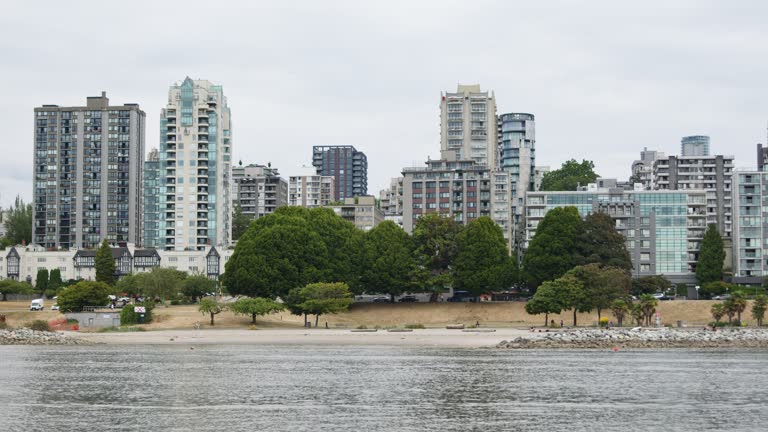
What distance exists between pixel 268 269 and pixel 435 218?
30.2 metres

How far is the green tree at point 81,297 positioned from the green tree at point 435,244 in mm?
49524

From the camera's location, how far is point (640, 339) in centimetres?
11425

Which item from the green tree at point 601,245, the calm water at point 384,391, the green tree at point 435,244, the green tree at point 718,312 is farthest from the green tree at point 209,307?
the green tree at point 718,312

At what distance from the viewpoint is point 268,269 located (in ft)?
469

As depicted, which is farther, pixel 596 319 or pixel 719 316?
pixel 596 319

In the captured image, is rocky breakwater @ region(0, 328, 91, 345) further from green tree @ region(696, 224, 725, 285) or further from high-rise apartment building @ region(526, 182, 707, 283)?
green tree @ region(696, 224, 725, 285)

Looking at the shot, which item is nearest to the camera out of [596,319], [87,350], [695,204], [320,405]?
[320,405]

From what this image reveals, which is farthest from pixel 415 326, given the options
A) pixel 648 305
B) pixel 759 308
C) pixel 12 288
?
pixel 12 288

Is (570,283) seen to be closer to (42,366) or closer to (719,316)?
(719,316)

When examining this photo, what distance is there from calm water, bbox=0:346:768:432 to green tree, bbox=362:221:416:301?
50486mm

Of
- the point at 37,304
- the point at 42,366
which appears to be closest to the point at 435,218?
the point at 37,304

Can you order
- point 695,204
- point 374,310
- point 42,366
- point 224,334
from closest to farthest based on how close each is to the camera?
point 42,366
point 224,334
point 374,310
point 695,204

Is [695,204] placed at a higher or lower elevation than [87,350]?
higher

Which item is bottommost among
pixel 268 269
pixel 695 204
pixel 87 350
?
pixel 87 350
